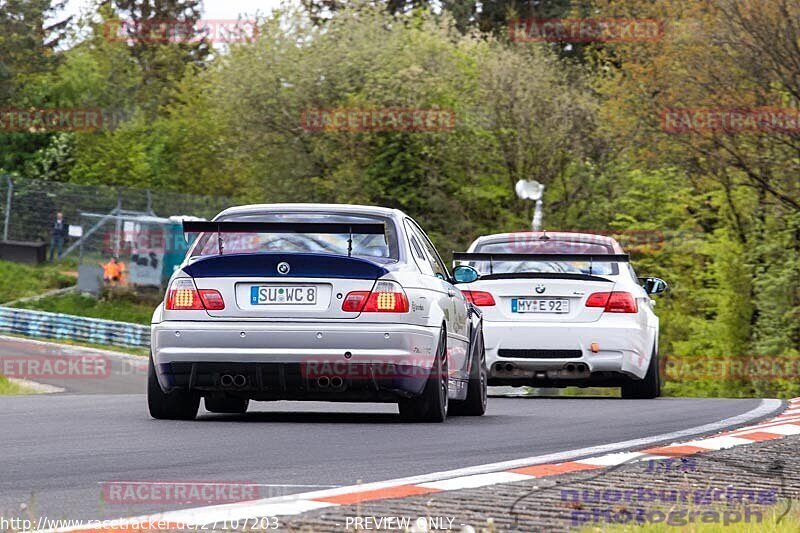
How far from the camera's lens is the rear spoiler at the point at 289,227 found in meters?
10.7

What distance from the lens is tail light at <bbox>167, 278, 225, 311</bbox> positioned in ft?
35.1

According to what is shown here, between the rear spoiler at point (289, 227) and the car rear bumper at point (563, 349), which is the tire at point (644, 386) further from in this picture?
the rear spoiler at point (289, 227)

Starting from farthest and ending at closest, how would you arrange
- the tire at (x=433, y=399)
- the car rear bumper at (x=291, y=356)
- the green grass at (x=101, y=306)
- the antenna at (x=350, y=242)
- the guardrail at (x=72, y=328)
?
the green grass at (x=101, y=306) → the guardrail at (x=72, y=328) → the tire at (x=433, y=399) → the antenna at (x=350, y=242) → the car rear bumper at (x=291, y=356)

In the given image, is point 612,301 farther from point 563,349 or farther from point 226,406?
point 226,406

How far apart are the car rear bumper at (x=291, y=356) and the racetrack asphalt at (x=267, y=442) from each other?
0.28 m

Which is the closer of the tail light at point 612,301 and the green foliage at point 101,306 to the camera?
the tail light at point 612,301

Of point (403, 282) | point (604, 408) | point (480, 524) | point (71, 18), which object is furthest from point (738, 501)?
point (71, 18)

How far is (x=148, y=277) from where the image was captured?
55.5m

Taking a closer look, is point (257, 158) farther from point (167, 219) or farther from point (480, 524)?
point (480, 524)

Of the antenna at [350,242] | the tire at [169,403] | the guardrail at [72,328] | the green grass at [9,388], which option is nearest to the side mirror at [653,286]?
the antenna at [350,242]

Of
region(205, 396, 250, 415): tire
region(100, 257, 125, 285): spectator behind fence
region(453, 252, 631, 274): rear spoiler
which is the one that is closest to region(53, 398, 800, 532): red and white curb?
region(205, 396, 250, 415): tire

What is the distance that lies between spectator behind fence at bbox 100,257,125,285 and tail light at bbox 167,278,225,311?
4523cm

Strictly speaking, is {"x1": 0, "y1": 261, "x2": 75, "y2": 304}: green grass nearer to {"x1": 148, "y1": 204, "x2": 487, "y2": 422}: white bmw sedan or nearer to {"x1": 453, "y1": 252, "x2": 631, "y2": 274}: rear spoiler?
{"x1": 453, "y1": 252, "x2": 631, "y2": 274}: rear spoiler

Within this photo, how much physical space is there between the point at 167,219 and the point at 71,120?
23.7 metres
